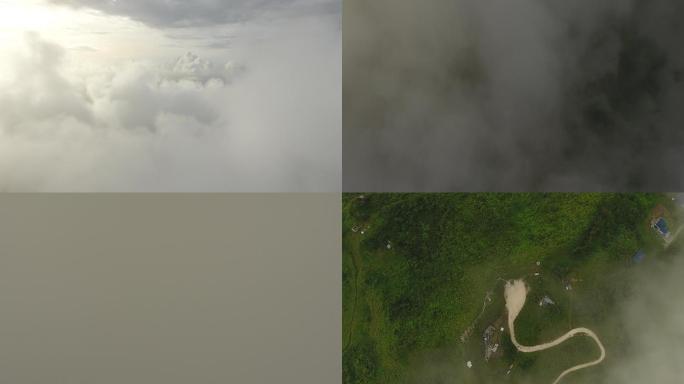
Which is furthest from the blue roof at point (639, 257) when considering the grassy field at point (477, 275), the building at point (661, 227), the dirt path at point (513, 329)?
the dirt path at point (513, 329)

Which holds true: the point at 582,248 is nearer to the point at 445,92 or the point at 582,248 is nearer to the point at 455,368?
the point at 455,368

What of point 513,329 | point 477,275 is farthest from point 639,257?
point 477,275

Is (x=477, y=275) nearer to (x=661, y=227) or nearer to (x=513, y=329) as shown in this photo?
(x=513, y=329)

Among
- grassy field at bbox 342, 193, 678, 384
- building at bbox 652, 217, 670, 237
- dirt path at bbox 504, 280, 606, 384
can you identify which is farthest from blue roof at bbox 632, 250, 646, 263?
dirt path at bbox 504, 280, 606, 384

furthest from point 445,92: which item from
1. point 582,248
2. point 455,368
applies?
point 455,368

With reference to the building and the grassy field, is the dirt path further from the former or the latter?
the building

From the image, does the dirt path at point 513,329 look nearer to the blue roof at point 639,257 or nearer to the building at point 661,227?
the blue roof at point 639,257
